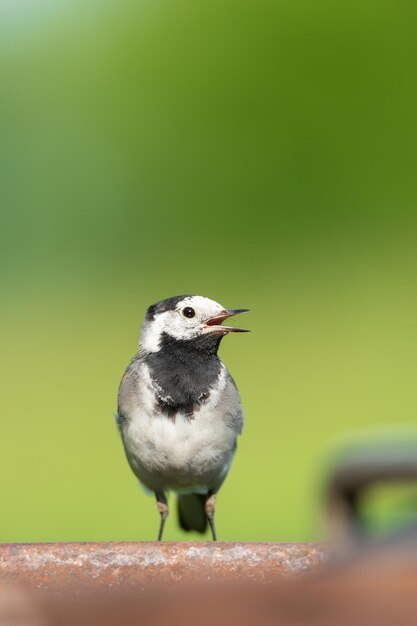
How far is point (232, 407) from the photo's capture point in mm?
3006

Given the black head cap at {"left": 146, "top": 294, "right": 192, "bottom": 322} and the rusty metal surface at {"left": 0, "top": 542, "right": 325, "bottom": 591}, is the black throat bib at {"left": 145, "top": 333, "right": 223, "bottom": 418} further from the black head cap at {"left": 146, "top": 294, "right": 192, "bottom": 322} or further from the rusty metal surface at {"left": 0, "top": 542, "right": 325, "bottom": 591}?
the rusty metal surface at {"left": 0, "top": 542, "right": 325, "bottom": 591}

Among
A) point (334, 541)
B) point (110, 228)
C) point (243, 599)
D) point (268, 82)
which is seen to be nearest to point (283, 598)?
point (243, 599)

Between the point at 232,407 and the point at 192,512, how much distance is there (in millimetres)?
608

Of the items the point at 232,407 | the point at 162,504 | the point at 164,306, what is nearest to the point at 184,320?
the point at 164,306

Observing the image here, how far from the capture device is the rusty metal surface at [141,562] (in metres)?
1.52

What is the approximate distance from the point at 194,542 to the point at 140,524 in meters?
4.17

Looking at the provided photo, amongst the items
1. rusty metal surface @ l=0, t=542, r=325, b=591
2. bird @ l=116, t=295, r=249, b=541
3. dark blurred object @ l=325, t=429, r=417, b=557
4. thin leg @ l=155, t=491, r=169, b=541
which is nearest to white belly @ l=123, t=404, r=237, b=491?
bird @ l=116, t=295, r=249, b=541

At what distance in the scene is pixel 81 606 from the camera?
1.80 ft

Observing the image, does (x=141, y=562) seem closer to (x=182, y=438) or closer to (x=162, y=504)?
(x=182, y=438)

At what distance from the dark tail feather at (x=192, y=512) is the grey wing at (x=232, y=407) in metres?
0.40

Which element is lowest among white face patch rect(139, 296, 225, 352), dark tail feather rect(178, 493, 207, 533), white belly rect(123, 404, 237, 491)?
dark tail feather rect(178, 493, 207, 533)

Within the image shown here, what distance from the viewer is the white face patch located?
10.2 feet

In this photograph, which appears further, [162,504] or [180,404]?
[162,504]

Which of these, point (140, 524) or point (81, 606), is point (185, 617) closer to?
point (81, 606)
